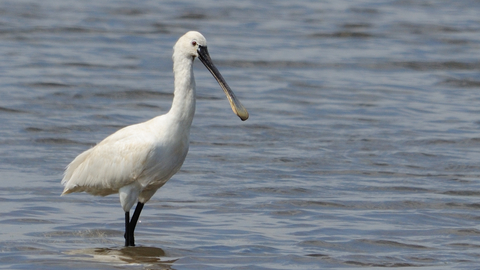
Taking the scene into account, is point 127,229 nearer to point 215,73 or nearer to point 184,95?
point 184,95

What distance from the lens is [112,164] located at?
8.68m

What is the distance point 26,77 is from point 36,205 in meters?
8.33

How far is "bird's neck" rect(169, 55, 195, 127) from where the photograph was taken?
27.5 feet

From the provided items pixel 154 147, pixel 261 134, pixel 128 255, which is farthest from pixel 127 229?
pixel 261 134

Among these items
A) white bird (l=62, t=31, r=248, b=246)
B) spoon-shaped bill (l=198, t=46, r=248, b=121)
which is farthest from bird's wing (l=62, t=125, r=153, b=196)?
spoon-shaped bill (l=198, t=46, r=248, b=121)

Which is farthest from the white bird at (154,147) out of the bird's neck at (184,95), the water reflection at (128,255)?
the water reflection at (128,255)

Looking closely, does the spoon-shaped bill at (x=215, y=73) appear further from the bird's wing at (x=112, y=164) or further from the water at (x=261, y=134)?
the water at (x=261, y=134)

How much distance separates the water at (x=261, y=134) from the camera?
8.97 metres

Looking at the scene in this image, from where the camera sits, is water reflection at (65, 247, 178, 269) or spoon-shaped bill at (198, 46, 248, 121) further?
spoon-shaped bill at (198, 46, 248, 121)

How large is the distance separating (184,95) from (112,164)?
0.95 m

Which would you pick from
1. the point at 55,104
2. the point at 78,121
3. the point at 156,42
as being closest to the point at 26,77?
the point at 55,104

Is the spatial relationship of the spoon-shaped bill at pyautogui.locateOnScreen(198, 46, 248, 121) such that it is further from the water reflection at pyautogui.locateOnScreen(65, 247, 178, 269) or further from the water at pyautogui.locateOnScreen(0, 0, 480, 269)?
the water reflection at pyautogui.locateOnScreen(65, 247, 178, 269)

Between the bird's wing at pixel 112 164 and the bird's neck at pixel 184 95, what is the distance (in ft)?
1.11

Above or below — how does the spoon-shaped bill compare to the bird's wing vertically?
above
